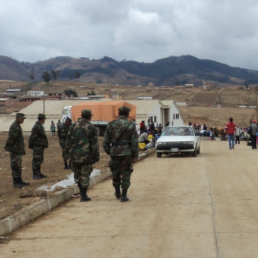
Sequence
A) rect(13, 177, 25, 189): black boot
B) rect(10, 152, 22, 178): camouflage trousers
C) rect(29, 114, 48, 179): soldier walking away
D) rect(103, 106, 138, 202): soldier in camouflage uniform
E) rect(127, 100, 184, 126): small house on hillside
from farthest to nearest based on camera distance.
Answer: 1. rect(127, 100, 184, 126): small house on hillside
2. rect(29, 114, 48, 179): soldier walking away
3. rect(13, 177, 25, 189): black boot
4. rect(10, 152, 22, 178): camouflage trousers
5. rect(103, 106, 138, 202): soldier in camouflage uniform

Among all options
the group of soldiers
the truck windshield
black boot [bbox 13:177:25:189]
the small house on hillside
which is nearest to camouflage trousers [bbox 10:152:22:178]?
black boot [bbox 13:177:25:189]

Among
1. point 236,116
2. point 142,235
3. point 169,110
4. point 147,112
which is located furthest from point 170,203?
point 236,116

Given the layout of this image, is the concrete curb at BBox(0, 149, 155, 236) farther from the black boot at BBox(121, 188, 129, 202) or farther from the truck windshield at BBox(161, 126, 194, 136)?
the truck windshield at BBox(161, 126, 194, 136)

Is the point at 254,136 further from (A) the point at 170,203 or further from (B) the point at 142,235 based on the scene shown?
(B) the point at 142,235

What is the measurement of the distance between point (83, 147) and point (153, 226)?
3109mm

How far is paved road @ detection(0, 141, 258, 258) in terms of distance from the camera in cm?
638

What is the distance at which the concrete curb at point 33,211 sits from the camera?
7859 millimetres

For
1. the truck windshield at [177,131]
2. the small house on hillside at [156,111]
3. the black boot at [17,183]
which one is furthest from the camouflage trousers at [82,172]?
the small house on hillside at [156,111]

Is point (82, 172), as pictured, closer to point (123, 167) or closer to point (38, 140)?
point (123, 167)

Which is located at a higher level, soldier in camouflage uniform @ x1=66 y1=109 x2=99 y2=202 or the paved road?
soldier in camouflage uniform @ x1=66 y1=109 x2=99 y2=202

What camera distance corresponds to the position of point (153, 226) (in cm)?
777

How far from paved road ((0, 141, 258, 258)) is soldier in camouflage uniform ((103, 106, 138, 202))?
1.88ft

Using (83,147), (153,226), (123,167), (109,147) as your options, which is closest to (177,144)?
(109,147)

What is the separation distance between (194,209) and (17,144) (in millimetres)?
5290
